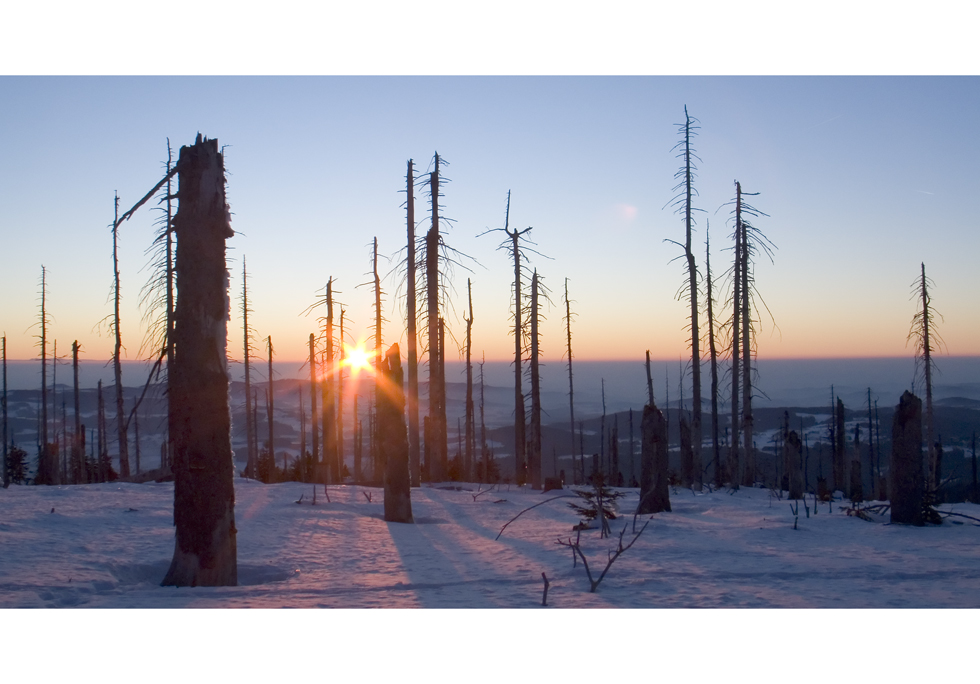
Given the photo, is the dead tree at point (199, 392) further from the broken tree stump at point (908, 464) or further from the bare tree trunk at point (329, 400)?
the bare tree trunk at point (329, 400)

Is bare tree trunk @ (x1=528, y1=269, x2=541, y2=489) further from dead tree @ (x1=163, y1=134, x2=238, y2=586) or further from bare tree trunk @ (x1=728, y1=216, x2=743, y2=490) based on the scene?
dead tree @ (x1=163, y1=134, x2=238, y2=586)

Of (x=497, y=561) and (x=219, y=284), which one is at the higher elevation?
(x=219, y=284)

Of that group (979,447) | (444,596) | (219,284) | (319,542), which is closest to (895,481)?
(444,596)

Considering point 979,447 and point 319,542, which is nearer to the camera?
point 319,542

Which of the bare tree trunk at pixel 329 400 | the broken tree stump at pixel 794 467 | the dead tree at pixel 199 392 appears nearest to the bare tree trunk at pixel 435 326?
the bare tree trunk at pixel 329 400

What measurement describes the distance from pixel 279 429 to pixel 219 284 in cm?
9131

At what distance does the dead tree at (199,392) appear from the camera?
255 inches

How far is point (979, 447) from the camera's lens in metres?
80.5

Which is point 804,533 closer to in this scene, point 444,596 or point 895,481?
point 895,481

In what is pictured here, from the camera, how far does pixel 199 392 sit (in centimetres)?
650

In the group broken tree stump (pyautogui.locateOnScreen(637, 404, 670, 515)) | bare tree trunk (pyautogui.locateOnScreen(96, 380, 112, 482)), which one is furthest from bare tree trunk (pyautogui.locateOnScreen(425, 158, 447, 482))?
bare tree trunk (pyautogui.locateOnScreen(96, 380, 112, 482))

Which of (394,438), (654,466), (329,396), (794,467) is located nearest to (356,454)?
(329,396)

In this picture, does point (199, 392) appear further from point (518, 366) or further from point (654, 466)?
point (518, 366)

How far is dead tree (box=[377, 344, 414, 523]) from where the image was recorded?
1214 cm
